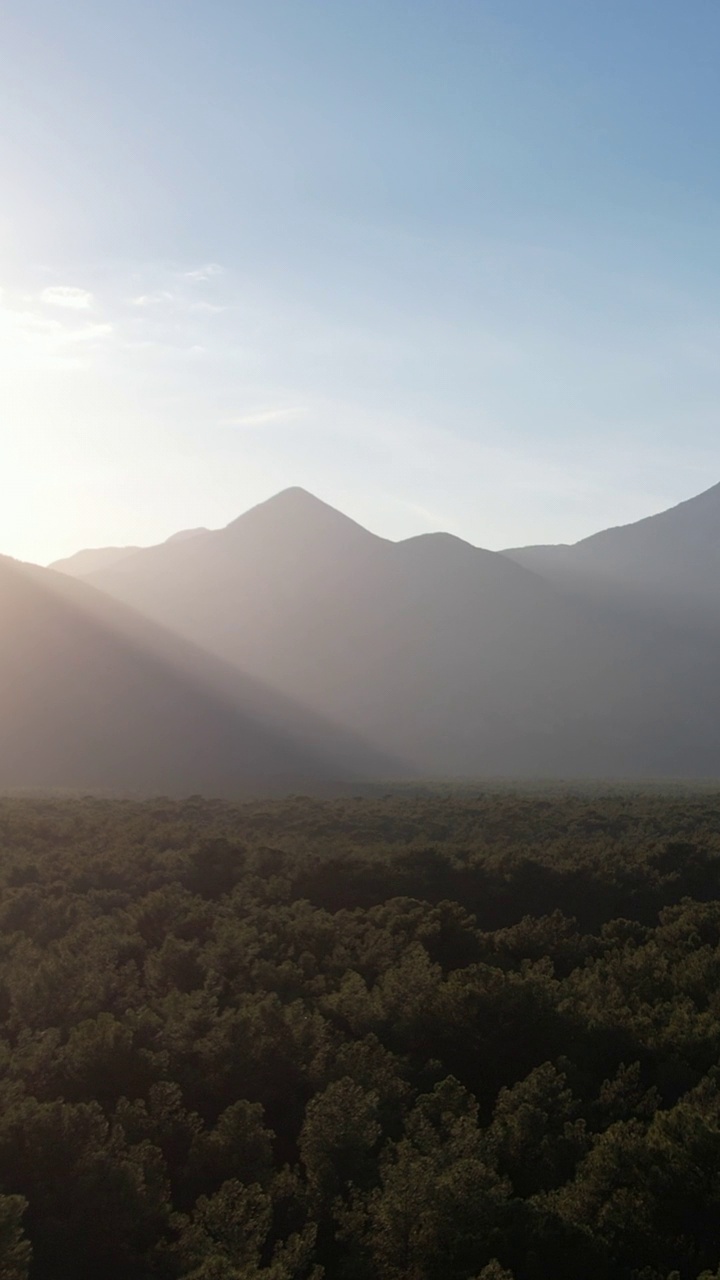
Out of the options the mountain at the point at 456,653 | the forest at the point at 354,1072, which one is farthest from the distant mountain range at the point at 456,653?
the forest at the point at 354,1072

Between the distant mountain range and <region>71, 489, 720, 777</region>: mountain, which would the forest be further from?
<region>71, 489, 720, 777</region>: mountain

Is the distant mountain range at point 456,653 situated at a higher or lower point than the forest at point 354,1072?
higher

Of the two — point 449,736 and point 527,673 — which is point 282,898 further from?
point 527,673

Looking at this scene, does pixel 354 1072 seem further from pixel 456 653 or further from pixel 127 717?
pixel 456 653

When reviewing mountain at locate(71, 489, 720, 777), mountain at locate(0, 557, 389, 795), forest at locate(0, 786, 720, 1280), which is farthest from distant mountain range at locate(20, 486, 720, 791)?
forest at locate(0, 786, 720, 1280)

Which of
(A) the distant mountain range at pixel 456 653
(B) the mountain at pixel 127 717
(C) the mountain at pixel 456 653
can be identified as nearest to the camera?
(B) the mountain at pixel 127 717

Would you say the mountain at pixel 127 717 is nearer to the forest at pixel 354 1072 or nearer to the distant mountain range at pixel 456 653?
the distant mountain range at pixel 456 653

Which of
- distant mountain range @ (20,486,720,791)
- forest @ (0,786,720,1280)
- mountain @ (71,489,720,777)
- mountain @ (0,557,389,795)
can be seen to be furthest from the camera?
mountain @ (71,489,720,777)
